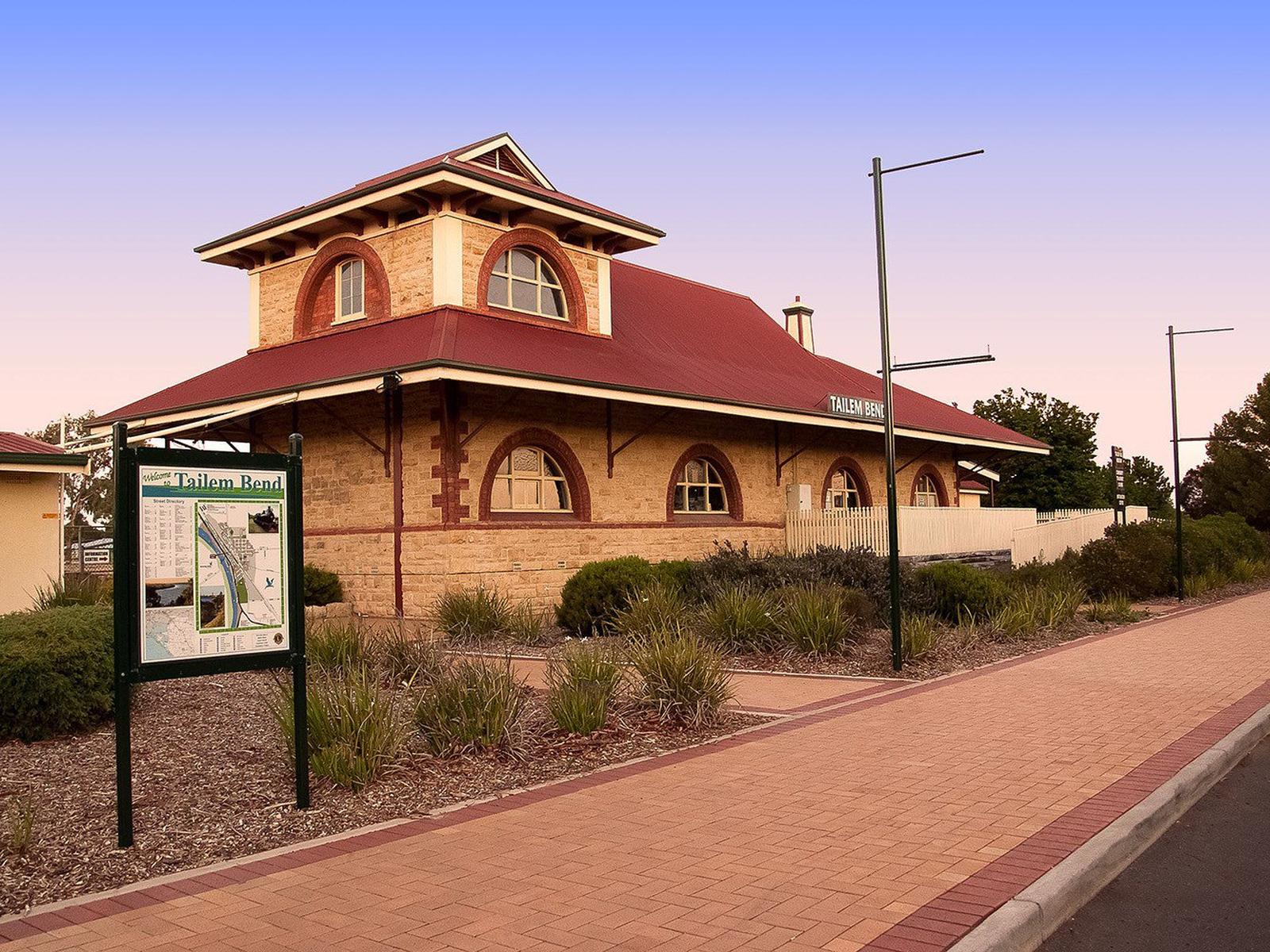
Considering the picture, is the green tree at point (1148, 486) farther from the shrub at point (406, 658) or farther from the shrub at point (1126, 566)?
the shrub at point (406, 658)

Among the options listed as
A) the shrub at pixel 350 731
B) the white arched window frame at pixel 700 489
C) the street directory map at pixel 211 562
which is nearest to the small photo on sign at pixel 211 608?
the street directory map at pixel 211 562

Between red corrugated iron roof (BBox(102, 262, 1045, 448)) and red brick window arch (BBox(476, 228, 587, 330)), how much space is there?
0.45 meters

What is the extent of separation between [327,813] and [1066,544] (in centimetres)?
2634

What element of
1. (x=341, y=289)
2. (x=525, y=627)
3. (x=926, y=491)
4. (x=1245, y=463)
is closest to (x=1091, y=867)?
(x=525, y=627)

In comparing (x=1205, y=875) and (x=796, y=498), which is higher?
(x=796, y=498)

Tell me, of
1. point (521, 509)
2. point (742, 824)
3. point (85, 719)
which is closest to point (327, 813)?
point (742, 824)

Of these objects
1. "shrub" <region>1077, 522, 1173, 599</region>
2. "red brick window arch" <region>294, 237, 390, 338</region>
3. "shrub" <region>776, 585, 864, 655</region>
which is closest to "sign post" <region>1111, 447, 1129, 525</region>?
"shrub" <region>1077, 522, 1173, 599</region>

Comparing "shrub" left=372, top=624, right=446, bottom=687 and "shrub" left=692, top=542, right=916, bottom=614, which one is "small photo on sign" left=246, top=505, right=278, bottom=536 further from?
"shrub" left=692, top=542, right=916, bottom=614

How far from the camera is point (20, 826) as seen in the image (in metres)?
6.02

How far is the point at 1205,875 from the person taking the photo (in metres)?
5.80

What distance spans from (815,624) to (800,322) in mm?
21774

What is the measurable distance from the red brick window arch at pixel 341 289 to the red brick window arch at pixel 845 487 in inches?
464

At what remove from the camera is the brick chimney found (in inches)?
1347

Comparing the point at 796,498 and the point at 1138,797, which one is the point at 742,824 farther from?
the point at 796,498
